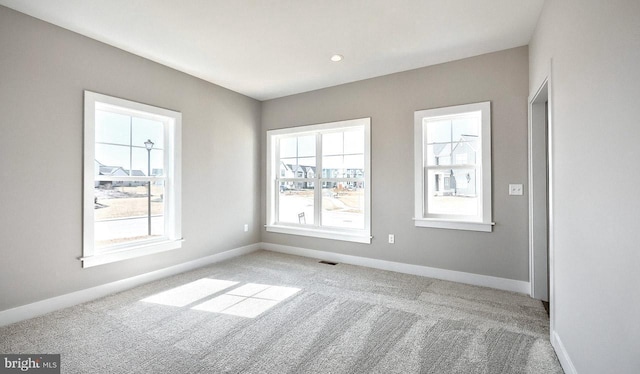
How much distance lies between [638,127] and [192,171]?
4205 mm

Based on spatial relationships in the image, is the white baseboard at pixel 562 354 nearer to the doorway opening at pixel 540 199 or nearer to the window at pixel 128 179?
the doorway opening at pixel 540 199

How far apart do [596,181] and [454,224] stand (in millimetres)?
2181

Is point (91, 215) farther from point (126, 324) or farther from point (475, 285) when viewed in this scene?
point (475, 285)

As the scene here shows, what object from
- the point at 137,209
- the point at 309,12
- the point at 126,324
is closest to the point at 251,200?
the point at 137,209

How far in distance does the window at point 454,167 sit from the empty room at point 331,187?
0.03 m

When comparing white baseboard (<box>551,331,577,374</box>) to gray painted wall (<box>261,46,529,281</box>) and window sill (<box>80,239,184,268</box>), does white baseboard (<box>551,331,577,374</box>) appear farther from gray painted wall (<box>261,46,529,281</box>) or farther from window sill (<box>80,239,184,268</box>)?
window sill (<box>80,239,184,268</box>)

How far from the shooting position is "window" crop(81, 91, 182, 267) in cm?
305

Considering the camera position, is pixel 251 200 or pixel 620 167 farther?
pixel 251 200

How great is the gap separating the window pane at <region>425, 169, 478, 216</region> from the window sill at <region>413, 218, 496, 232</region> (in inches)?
6.0

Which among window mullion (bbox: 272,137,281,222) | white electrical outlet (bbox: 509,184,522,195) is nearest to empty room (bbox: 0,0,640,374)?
white electrical outlet (bbox: 509,184,522,195)

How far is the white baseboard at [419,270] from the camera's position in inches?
130

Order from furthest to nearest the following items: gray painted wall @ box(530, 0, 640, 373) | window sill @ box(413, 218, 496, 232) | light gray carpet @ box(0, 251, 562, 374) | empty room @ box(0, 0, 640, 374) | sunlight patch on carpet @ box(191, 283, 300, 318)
A: window sill @ box(413, 218, 496, 232) < sunlight patch on carpet @ box(191, 283, 300, 318) < light gray carpet @ box(0, 251, 562, 374) < empty room @ box(0, 0, 640, 374) < gray painted wall @ box(530, 0, 640, 373)

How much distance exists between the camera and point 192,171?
4086 mm

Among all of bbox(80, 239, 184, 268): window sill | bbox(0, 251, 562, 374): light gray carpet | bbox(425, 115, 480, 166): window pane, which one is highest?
bbox(425, 115, 480, 166): window pane
